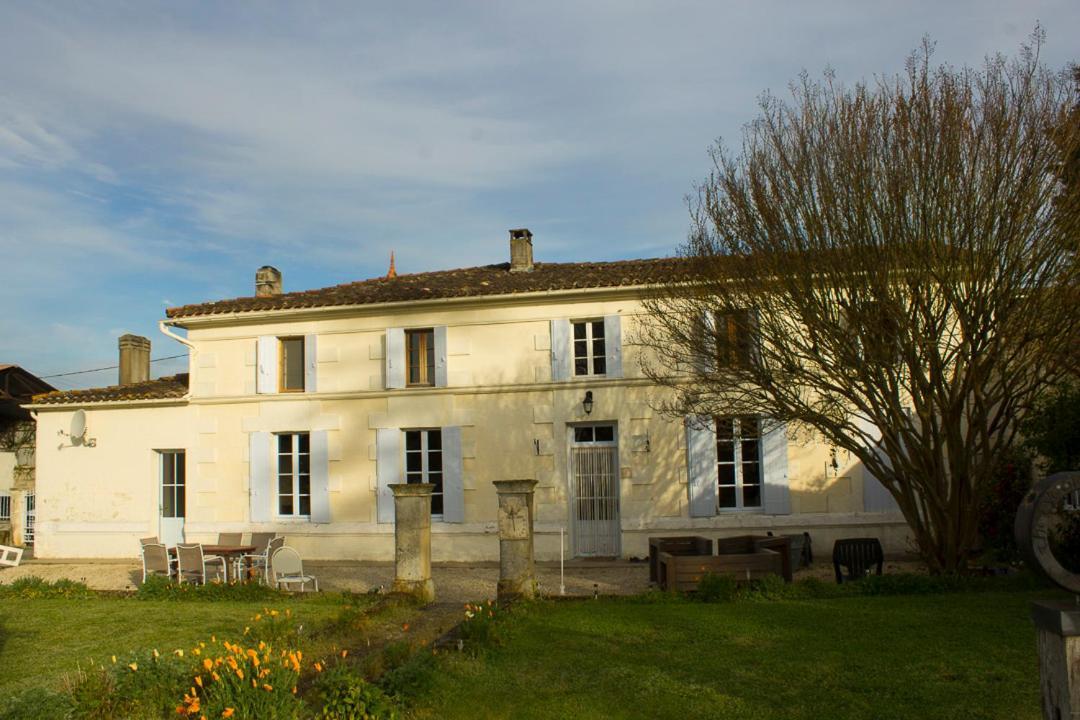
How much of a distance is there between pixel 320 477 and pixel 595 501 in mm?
5407

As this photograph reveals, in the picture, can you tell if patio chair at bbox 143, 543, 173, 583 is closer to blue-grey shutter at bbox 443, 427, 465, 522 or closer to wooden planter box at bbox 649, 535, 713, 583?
blue-grey shutter at bbox 443, 427, 465, 522

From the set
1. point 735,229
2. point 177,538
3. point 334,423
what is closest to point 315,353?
point 334,423

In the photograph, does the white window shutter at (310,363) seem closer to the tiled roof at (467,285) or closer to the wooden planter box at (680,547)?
the tiled roof at (467,285)

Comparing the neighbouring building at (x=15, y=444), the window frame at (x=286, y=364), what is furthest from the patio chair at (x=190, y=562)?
the neighbouring building at (x=15, y=444)

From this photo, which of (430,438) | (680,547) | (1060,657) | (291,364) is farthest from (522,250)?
(1060,657)

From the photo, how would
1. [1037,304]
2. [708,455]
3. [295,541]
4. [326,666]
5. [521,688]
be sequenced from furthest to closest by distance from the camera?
[295,541]
[708,455]
[1037,304]
[326,666]
[521,688]

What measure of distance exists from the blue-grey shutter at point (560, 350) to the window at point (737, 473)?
9.85 feet

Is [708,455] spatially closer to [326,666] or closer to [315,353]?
[315,353]

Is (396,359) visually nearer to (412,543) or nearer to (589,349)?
(589,349)

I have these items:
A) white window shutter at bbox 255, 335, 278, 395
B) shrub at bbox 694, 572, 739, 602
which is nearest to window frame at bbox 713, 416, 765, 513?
shrub at bbox 694, 572, 739, 602

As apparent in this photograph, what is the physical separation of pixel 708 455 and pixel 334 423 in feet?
23.8

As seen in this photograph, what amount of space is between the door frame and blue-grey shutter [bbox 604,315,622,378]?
96cm

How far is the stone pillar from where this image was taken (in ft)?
15.3

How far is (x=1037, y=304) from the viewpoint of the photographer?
980cm
